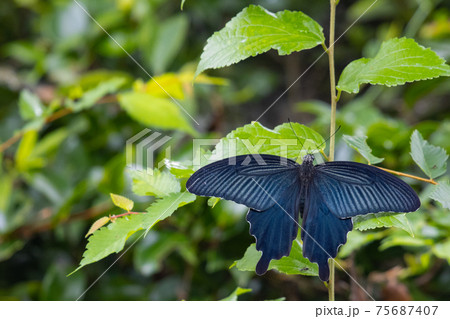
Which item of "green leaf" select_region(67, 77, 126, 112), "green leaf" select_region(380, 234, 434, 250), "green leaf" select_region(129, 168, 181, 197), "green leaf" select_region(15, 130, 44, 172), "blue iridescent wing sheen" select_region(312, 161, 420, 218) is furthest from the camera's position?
"green leaf" select_region(15, 130, 44, 172)

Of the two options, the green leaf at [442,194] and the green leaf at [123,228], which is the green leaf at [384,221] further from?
the green leaf at [123,228]

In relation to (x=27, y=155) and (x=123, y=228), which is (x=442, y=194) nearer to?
(x=123, y=228)

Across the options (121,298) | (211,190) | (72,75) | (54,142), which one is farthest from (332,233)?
(72,75)

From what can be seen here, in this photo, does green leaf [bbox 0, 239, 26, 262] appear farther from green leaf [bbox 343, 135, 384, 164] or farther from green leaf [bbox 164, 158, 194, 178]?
green leaf [bbox 343, 135, 384, 164]

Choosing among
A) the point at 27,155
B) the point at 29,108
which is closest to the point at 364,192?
the point at 29,108

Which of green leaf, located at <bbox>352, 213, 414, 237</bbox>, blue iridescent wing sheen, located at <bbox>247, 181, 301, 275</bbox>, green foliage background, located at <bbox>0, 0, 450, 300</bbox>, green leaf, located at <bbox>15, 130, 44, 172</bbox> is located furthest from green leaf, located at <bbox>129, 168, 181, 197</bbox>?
green leaf, located at <bbox>15, 130, 44, 172</bbox>
